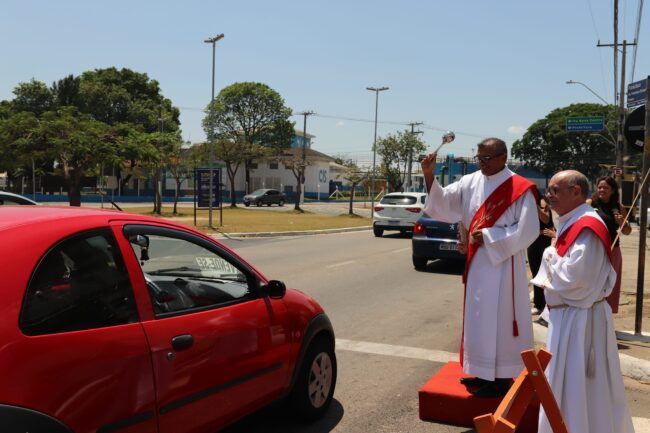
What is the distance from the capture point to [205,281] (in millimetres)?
4008

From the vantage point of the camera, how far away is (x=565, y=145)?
81.1 metres

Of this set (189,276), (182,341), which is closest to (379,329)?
(189,276)

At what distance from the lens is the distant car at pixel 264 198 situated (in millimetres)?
55969

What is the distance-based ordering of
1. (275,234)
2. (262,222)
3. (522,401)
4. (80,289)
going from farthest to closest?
1. (262,222)
2. (275,234)
3. (80,289)
4. (522,401)

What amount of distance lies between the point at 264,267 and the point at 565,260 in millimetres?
10047

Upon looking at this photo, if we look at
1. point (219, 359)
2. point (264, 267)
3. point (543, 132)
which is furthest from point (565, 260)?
point (543, 132)

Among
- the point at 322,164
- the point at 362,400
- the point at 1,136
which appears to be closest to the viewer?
the point at 362,400

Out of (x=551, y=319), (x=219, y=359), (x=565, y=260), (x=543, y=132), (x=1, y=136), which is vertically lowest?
(x=219, y=359)

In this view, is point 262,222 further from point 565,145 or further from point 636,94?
point 565,145

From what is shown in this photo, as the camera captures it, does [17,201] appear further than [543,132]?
No

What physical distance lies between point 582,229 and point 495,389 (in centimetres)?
156

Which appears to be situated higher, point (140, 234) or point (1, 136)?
point (1, 136)

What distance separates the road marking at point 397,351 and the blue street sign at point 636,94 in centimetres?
399

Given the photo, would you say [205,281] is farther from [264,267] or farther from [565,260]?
[264,267]
